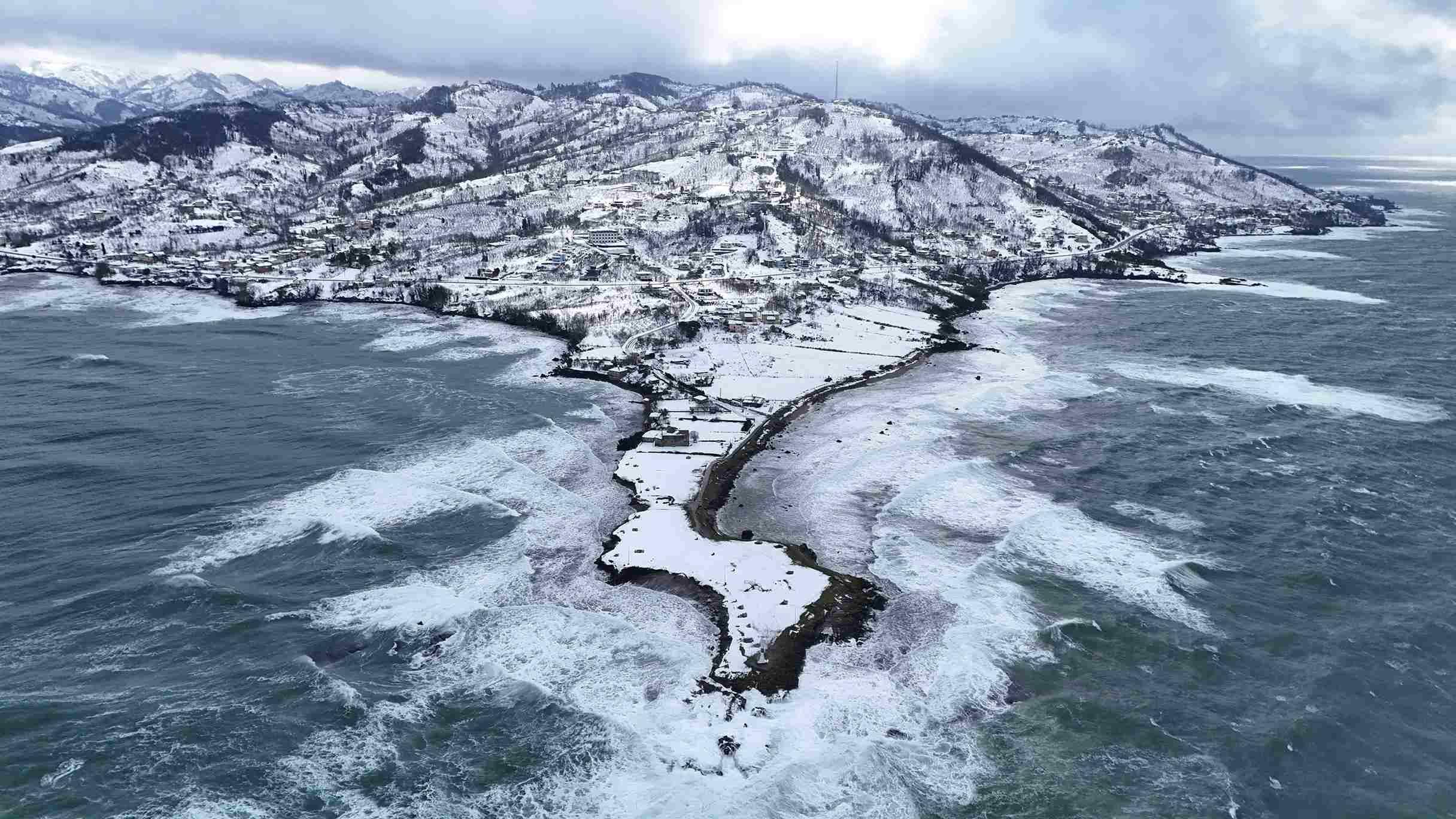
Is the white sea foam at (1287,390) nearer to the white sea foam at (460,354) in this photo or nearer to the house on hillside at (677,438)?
the house on hillside at (677,438)

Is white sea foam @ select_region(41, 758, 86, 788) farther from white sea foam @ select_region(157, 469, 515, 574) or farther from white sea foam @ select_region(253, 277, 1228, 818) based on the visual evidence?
white sea foam @ select_region(157, 469, 515, 574)

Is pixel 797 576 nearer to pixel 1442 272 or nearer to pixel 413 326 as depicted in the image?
pixel 413 326

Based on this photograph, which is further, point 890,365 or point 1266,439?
point 890,365

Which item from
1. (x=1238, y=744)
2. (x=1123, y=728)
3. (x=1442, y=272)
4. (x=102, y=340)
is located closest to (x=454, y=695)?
(x=1123, y=728)

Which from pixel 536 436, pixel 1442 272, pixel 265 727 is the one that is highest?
pixel 1442 272

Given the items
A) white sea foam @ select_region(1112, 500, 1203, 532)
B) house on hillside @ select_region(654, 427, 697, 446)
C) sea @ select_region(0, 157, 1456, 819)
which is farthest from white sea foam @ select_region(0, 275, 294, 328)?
white sea foam @ select_region(1112, 500, 1203, 532)

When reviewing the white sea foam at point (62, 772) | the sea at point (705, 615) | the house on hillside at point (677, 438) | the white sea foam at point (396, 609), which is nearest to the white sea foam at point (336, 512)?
the sea at point (705, 615)
